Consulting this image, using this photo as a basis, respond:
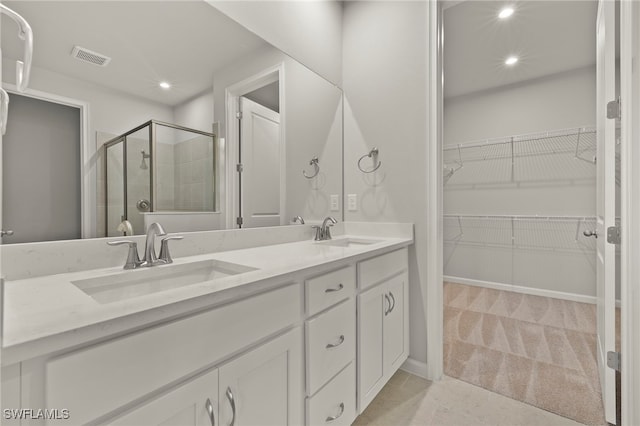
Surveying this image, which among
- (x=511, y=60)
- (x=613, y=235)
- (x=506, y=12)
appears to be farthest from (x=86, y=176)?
(x=511, y=60)

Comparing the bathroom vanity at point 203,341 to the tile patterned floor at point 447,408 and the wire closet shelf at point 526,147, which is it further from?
the wire closet shelf at point 526,147

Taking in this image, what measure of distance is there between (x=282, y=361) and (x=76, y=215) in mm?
848

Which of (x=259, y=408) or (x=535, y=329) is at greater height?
(x=259, y=408)

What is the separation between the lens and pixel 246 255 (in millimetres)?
1311

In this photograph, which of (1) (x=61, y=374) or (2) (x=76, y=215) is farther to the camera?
(2) (x=76, y=215)

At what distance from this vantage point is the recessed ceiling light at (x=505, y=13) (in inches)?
92.8

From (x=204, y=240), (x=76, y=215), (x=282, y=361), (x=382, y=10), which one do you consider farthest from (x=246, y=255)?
(x=382, y=10)

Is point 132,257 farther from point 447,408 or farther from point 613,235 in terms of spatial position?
point 613,235

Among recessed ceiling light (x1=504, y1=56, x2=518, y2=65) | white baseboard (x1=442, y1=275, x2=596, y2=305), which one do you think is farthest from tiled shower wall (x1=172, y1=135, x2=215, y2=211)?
white baseboard (x1=442, y1=275, x2=596, y2=305)

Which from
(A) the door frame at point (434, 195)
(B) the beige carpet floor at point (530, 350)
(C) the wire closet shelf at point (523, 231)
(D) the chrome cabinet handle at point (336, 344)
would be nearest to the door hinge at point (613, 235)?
(A) the door frame at point (434, 195)

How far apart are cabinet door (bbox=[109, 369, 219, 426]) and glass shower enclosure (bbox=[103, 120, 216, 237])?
0.68 m

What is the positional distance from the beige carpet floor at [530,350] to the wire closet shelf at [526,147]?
5.40 feet

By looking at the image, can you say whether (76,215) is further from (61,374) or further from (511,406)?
(511,406)

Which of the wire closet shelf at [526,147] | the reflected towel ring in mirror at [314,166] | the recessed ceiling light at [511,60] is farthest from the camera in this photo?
the wire closet shelf at [526,147]
